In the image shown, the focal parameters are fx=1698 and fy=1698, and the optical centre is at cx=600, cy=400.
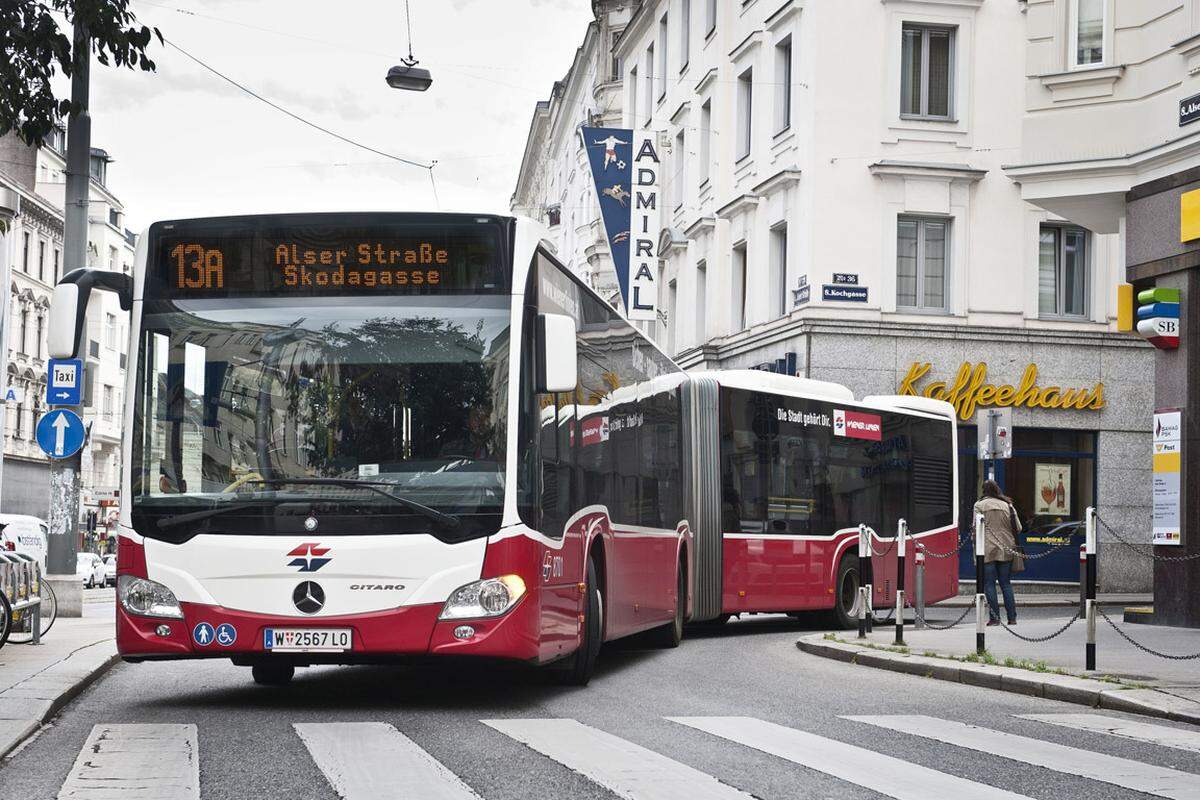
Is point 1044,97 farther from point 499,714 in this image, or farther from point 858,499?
point 499,714

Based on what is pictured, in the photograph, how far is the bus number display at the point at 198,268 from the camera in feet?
34.4

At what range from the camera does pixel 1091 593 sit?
13328 mm

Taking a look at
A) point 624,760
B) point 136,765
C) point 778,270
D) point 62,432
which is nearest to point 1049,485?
point 778,270

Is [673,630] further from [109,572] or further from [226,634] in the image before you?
[109,572]

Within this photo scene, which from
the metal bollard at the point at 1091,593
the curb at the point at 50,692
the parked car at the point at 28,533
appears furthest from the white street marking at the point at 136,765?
the parked car at the point at 28,533

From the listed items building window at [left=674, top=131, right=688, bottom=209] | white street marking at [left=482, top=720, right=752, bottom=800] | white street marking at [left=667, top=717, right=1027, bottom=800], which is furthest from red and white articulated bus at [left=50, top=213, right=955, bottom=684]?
building window at [left=674, top=131, right=688, bottom=209]

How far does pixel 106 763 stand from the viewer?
311 inches

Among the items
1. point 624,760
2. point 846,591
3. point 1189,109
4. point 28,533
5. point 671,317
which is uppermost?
point 1189,109

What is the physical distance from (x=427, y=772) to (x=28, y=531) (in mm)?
33386

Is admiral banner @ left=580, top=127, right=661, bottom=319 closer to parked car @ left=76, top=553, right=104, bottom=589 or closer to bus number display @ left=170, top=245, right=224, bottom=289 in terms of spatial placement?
parked car @ left=76, top=553, right=104, bottom=589

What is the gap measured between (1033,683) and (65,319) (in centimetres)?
708

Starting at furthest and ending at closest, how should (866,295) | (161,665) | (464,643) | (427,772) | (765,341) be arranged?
(765,341) → (866,295) → (161,665) → (464,643) → (427,772)

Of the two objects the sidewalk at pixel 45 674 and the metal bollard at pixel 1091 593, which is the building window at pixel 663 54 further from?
the metal bollard at pixel 1091 593

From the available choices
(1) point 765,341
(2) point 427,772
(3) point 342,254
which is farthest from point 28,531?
(2) point 427,772
